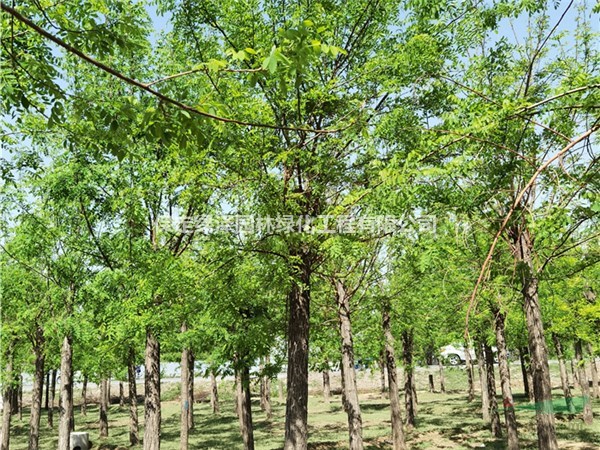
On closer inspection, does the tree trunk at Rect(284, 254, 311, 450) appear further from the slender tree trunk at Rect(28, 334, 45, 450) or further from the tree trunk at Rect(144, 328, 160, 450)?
the slender tree trunk at Rect(28, 334, 45, 450)

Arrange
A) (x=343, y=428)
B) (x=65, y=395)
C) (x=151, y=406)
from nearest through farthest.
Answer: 1. (x=151, y=406)
2. (x=65, y=395)
3. (x=343, y=428)

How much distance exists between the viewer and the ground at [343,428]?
2075cm

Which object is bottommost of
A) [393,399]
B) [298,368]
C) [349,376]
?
[393,399]

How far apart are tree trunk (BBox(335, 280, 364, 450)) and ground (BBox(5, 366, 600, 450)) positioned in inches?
197

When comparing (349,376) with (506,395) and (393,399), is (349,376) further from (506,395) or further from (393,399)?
(506,395)

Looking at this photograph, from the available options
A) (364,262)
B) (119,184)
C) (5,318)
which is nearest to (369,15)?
(119,184)

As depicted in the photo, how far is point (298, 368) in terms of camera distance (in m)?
9.94

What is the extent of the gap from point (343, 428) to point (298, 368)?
56.5 feet

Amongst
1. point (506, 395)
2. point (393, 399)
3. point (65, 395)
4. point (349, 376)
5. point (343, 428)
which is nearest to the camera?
point (65, 395)

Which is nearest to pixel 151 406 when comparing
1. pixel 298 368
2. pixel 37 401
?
pixel 298 368

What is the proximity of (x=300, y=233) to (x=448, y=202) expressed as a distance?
Result: 2.47m

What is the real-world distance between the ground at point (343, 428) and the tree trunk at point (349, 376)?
16.4ft

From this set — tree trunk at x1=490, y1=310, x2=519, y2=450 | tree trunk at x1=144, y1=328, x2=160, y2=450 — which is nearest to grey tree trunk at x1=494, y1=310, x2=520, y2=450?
tree trunk at x1=490, y1=310, x2=519, y2=450

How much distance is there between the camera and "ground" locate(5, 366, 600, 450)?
20.8 m
